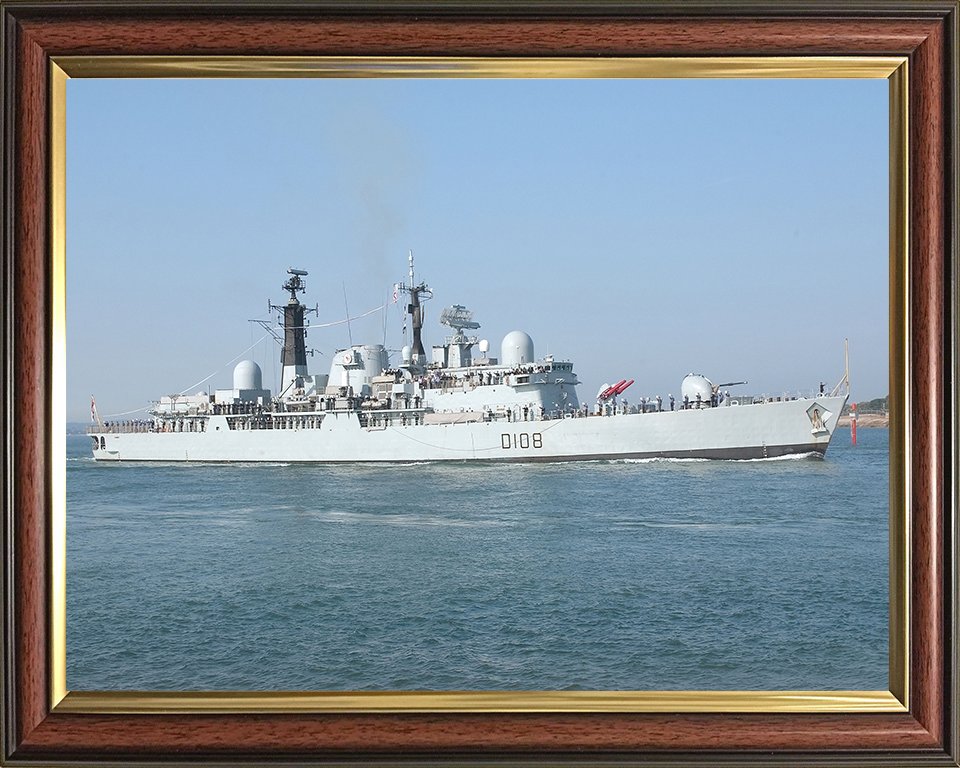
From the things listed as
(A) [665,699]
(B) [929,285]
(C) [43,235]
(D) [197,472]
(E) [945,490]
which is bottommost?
(D) [197,472]

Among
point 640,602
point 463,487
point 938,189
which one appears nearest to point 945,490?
point 938,189

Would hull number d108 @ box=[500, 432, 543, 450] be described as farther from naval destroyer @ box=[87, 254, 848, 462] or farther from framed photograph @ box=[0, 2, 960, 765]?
framed photograph @ box=[0, 2, 960, 765]

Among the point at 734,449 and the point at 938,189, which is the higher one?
the point at 938,189

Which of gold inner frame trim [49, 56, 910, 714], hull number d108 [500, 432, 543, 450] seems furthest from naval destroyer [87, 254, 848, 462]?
gold inner frame trim [49, 56, 910, 714]

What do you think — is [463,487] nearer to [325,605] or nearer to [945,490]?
[325,605]

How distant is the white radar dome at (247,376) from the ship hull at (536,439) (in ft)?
3.52

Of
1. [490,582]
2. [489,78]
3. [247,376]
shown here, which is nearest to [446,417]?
[247,376]

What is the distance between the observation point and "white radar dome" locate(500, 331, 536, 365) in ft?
65.3

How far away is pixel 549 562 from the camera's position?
8523 mm

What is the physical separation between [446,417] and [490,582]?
1236cm

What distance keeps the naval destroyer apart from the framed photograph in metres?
13.3

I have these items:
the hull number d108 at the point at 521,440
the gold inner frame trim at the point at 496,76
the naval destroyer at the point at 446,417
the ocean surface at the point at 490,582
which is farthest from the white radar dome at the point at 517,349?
the gold inner frame trim at the point at 496,76

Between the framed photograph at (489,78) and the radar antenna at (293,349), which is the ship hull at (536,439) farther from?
the framed photograph at (489,78)

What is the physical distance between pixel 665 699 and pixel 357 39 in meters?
1.75
